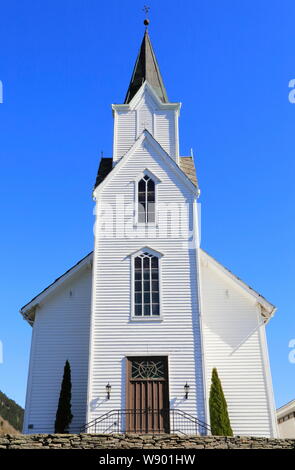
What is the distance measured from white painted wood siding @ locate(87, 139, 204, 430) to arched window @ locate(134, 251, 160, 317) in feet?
0.79

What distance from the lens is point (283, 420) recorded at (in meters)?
27.3

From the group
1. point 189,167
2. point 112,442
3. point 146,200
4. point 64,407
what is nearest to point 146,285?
point 146,200

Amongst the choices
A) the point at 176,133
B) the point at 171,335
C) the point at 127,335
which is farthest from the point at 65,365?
the point at 176,133

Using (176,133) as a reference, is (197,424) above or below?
below

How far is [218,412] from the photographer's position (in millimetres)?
16484

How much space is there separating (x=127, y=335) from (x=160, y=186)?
5768 millimetres

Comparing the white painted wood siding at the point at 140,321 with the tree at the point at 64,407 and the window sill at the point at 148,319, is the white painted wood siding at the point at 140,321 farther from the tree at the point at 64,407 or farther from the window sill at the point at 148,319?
the tree at the point at 64,407

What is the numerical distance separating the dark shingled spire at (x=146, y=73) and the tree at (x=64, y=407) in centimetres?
1188

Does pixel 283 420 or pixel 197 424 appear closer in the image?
pixel 197 424

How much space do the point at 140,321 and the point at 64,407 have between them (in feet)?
12.4
